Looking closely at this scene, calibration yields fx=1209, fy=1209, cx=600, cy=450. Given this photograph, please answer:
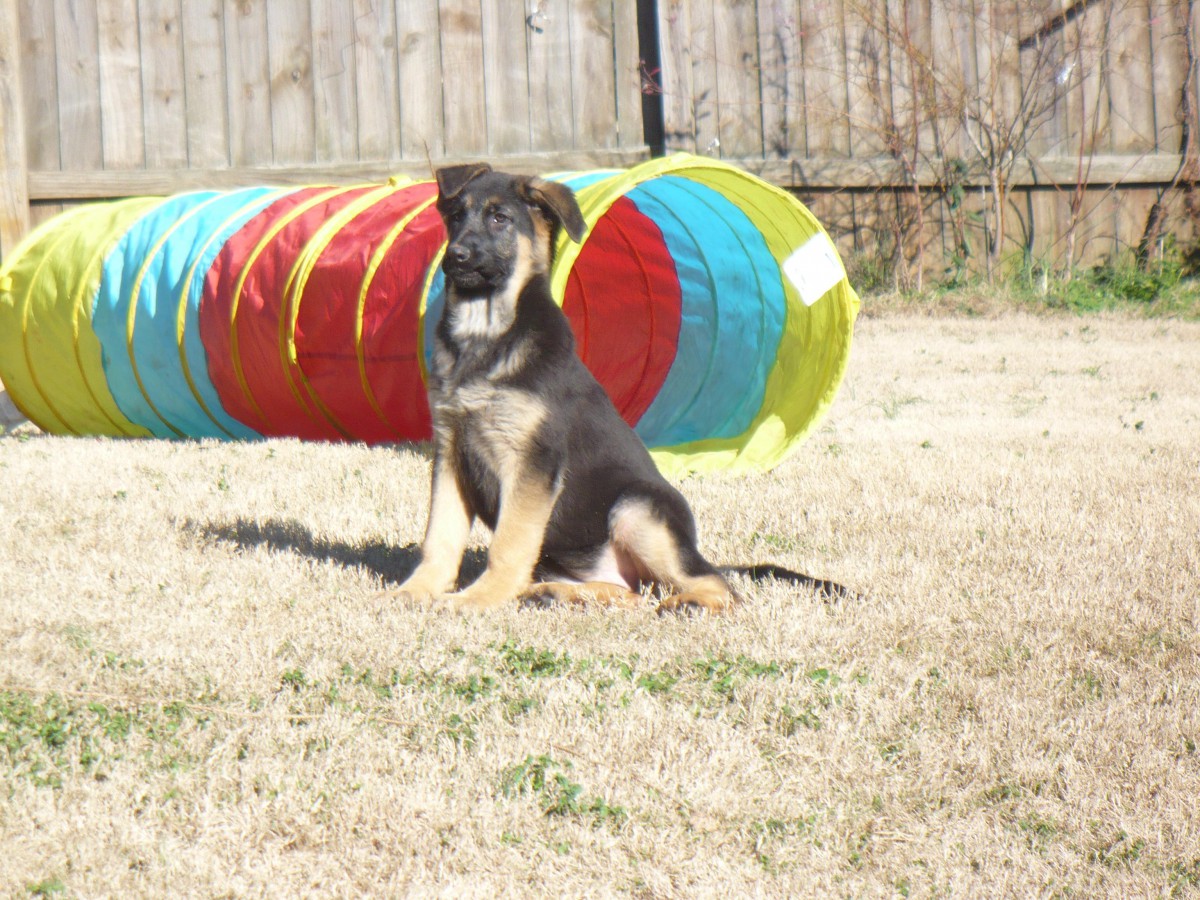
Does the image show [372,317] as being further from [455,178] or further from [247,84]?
[247,84]

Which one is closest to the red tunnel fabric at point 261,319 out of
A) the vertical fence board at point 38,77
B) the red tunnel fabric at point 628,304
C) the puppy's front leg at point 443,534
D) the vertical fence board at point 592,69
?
the red tunnel fabric at point 628,304

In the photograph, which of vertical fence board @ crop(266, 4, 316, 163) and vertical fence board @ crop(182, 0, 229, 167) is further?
vertical fence board @ crop(266, 4, 316, 163)

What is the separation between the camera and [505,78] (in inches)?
387

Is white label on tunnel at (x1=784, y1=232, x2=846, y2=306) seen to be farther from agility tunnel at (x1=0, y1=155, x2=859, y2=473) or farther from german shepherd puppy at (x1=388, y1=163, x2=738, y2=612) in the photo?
german shepherd puppy at (x1=388, y1=163, x2=738, y2=612)

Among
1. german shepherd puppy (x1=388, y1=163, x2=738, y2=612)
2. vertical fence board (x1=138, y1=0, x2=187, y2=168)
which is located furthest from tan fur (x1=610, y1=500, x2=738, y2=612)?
vertical fence board (x1=138, y1=0, x2=187, y2=168)

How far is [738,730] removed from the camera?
8.64 ft

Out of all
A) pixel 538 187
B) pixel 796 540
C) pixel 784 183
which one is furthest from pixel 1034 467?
pixel 784 183

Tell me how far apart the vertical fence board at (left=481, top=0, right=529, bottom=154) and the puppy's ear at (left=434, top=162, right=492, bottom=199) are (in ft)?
20.3

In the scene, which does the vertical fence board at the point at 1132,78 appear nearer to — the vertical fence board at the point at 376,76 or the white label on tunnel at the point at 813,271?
the vertical fence board at the point at 376,76

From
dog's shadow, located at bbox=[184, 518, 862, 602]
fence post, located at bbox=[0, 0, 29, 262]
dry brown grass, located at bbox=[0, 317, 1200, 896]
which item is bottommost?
dry brown grass, located at bbox=[0, 317, 1200, 896]

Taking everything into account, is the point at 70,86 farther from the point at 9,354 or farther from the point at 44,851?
the point at 44,851

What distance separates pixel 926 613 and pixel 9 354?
586 cm

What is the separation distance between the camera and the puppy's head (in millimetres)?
3707

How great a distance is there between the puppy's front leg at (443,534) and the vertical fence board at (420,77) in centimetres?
649
